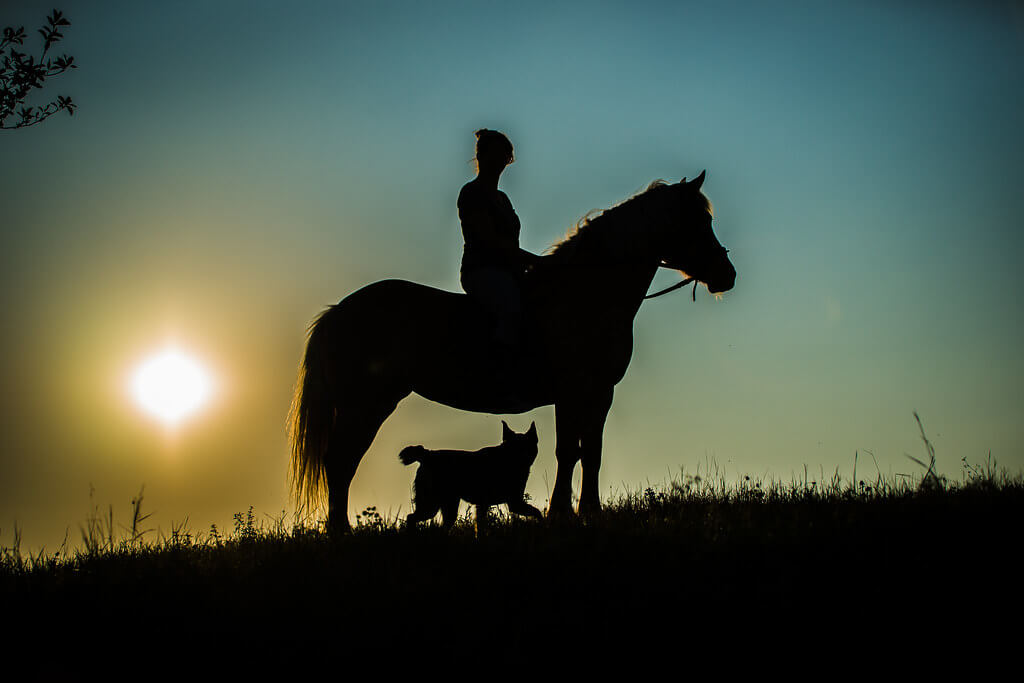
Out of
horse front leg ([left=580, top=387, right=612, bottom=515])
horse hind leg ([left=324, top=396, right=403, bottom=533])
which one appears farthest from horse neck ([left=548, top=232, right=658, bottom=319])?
horse hind leg ([left=324, top=396, right=403, bottom=533])

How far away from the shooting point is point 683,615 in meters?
4.65

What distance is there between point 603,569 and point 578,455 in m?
2.75

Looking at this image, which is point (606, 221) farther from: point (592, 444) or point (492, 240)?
point (592, 444)

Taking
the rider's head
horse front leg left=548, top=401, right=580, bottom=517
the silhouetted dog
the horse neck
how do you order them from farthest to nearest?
1. the rider's head
2. the horse neck
3. horse front leg left=548, top=401, right=580, bottom=517
4. the silhouetted dog

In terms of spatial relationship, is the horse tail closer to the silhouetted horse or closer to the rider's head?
the silhouetted horse

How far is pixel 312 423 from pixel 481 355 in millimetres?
1915

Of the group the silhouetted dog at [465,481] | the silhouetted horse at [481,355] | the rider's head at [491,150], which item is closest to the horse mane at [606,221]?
the silhouetted horse at [481,355]

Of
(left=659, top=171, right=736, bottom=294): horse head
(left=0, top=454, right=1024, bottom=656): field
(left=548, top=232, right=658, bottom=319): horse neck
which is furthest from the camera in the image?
(left=659, top=171, right=736, bottom=294): horse head

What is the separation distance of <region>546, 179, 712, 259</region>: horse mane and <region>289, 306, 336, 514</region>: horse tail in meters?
2.75

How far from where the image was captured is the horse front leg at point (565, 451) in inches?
308

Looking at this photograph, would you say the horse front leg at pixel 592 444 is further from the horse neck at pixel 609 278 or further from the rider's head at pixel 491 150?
the rider's head at pixel 491 150

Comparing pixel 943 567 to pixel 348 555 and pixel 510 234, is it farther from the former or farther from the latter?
pixel 510 234

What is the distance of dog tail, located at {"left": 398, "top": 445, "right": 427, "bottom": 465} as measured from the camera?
7.78 metres

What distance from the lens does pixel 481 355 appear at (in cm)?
820
